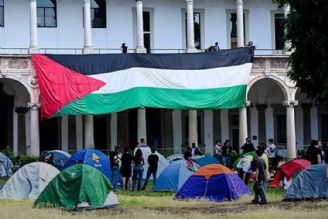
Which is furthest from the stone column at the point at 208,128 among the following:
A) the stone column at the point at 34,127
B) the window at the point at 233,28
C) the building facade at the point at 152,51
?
the stone column at the point at 34,127

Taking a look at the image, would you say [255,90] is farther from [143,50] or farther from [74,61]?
[74,61]

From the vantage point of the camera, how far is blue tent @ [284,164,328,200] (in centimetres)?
2317

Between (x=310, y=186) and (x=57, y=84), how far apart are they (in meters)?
17.8

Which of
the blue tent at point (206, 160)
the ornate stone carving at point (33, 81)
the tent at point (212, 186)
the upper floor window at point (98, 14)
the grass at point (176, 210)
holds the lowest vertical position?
the grass at point (176, 210)

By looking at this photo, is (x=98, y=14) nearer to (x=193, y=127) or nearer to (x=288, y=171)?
(x=193, y=127)

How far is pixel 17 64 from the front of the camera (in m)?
39.0

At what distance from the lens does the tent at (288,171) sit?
26.5m

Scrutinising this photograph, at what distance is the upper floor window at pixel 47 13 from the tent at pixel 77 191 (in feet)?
74.5

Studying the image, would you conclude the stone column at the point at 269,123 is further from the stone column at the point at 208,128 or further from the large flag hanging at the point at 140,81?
the large flag hanging at the point at 140,81

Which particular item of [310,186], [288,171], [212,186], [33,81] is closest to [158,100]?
[33,81]

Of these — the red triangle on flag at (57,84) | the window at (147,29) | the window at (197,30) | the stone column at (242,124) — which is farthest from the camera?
the window at (197,30)

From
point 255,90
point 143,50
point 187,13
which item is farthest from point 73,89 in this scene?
point 255,90

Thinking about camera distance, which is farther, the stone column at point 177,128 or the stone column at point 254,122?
the stone column at point 254,122

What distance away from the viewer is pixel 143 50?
1603 inches
